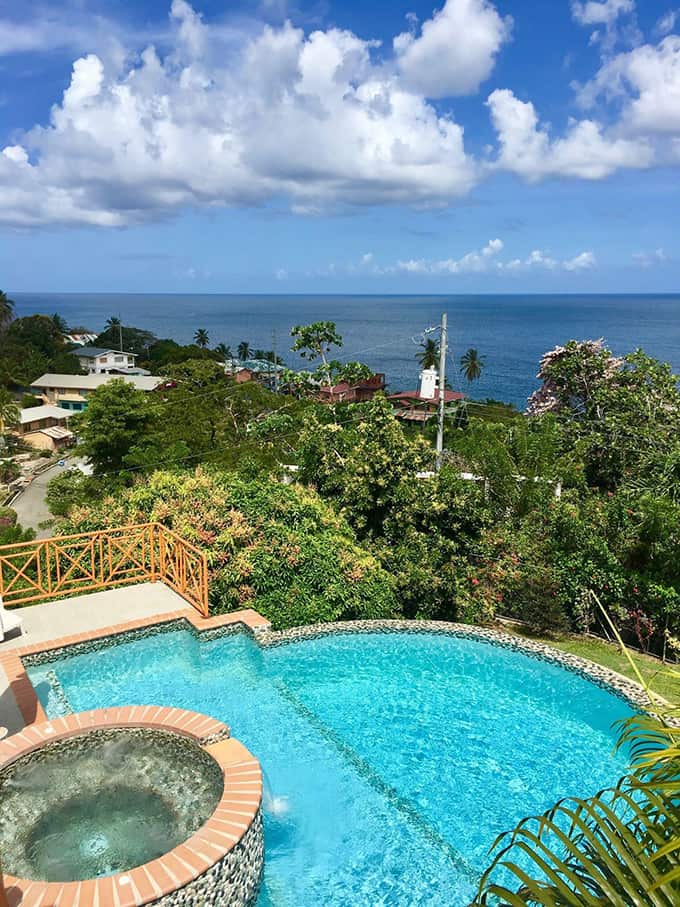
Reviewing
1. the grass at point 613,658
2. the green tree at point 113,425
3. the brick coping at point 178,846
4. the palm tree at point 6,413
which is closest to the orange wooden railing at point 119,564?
the brick coping at point 178,846

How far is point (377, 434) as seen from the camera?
14.7m

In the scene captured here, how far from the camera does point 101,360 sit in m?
90.4

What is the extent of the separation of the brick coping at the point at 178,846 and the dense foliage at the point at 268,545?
165 inches

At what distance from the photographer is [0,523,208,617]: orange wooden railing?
1054 centimetres

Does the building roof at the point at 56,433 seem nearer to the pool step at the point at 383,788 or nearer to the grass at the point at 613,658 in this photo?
the grass at the point at 613,658

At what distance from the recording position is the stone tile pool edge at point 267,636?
9.02 metres

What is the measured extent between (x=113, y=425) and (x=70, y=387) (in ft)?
153

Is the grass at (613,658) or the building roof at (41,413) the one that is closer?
the grass at (613,658)

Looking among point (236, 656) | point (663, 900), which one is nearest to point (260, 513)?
point (236, 656)

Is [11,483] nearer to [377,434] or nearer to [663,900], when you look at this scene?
[377,434]

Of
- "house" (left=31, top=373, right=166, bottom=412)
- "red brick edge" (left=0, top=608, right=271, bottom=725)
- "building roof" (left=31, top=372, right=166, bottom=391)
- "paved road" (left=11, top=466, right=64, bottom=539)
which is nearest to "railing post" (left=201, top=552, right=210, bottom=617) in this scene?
"red brick edge" (left=0, top=608, right=271, bottom=725)

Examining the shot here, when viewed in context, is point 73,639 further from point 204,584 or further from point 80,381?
point 80,381

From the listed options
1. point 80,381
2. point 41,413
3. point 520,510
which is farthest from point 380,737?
point 80,381

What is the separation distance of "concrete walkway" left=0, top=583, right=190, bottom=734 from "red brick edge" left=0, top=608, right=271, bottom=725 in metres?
0.14
